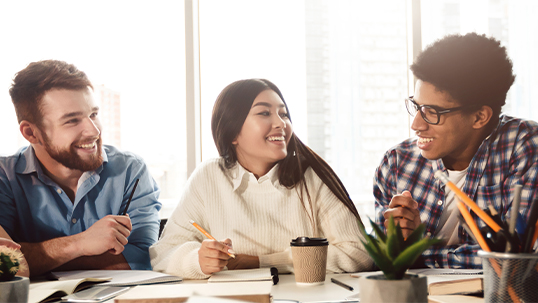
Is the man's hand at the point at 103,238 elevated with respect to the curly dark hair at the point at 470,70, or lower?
lower

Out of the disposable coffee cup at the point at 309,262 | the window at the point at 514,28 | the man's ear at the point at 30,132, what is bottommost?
the disposable coffee cup at the point at 309,262

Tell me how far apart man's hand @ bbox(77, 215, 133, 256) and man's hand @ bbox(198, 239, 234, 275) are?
43 cm

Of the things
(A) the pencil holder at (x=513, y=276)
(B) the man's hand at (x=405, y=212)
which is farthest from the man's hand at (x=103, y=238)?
(A) the pencil holder at (x=513, y=276)

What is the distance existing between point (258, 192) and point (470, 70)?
0.97 m

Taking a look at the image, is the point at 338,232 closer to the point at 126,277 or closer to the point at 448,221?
the point at 448,221

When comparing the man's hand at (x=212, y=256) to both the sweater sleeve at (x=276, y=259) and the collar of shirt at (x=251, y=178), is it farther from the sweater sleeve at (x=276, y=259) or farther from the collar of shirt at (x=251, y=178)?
the collar of shirt at (x=251, y=178)

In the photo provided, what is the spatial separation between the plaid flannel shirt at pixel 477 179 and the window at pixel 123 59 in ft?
5.29

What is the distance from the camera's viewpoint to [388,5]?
3248mm

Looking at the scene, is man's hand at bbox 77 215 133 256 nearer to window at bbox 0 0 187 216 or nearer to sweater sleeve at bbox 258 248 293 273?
sweater sleeve at bbox 258 248 293 273

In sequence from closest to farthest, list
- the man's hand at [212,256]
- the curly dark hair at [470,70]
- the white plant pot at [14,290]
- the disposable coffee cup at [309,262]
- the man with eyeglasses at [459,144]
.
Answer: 1. the white plant pot at [14,290]
2. the disposable coffee cup at [309,262]
3. the man's hand at [212,256]
4. the man with eyeglasses at [459,144]
5. the curly dark hair at [470,70]

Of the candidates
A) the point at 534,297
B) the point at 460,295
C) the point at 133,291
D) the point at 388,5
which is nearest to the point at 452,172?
the point at 460,295

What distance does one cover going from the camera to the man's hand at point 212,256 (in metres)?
1.30

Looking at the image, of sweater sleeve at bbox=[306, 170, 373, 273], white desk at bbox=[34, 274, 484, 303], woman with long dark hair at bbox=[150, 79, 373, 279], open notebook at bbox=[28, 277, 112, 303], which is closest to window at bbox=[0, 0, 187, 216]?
woman with long dark hair at bbox=[150, 79, 373, 279]

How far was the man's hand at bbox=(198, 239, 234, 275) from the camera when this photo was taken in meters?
1.30
